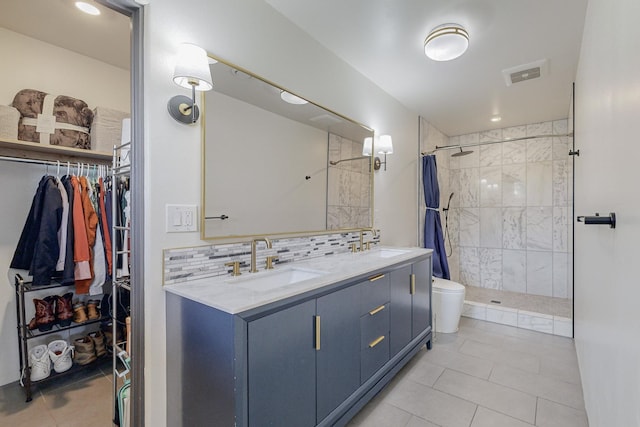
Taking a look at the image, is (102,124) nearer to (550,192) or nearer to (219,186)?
(219,186)

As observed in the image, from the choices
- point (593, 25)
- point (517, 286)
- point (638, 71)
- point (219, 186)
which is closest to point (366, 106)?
point (593, 25)

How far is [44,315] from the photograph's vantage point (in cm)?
207

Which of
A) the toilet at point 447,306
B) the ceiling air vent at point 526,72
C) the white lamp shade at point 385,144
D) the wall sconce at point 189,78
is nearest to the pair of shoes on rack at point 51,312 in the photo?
the wall sconce at point 189,78

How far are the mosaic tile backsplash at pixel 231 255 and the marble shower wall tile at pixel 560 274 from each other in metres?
3.38

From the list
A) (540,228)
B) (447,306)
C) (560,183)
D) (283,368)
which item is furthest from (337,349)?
(560,183)

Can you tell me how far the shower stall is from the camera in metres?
3.82

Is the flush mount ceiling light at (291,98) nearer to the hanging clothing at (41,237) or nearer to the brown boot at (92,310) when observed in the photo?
the hanging clothing at (41,237)

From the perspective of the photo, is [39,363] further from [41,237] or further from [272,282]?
[272,282]

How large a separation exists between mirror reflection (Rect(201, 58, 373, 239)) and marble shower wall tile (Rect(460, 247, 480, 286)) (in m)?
2.77

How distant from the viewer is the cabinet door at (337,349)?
1418 millimetres

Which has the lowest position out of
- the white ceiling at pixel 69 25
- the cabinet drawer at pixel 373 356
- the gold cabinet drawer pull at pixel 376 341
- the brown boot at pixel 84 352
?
the brown boot at pixel 84 352

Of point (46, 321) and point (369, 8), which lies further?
point (46, 321)

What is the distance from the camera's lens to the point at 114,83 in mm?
2508

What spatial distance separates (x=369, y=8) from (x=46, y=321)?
300cm
